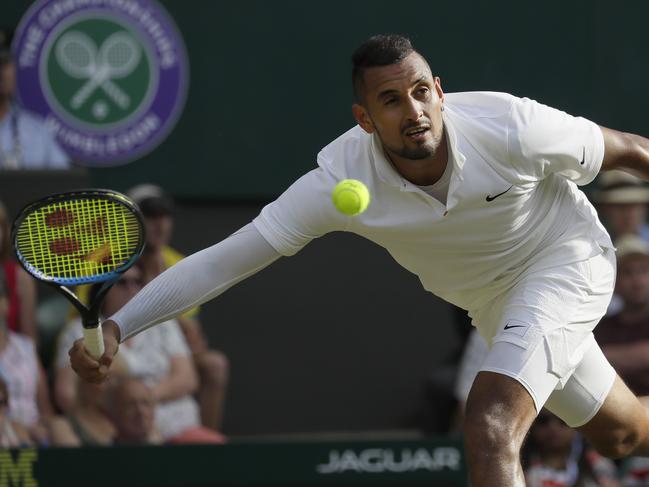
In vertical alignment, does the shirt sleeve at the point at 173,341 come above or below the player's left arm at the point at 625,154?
below

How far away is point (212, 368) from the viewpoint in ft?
23.6

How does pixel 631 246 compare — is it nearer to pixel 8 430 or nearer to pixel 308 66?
pixel 308 66

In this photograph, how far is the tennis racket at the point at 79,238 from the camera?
4430 mm

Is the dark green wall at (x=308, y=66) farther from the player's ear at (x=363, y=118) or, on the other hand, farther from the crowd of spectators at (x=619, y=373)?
the player's ear at (x=363, y=118)

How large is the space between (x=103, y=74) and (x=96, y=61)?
8 cm

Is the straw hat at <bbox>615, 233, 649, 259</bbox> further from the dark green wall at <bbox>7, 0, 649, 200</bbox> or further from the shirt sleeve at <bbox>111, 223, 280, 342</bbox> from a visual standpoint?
the shirt sleeve at <bbox>111, 223, 280, 342</bbox>

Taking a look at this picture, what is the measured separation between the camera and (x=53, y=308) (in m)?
7.16

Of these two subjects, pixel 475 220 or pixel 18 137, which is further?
pixel 18 137

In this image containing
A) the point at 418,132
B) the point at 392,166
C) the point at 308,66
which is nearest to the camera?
the point at 418,132

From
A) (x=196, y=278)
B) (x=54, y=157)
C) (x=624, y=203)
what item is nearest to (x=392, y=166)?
(x=196, y=278)

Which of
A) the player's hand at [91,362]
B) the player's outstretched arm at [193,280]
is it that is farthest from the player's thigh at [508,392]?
the player's hand at [91,362]

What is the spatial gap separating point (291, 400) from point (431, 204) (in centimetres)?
352

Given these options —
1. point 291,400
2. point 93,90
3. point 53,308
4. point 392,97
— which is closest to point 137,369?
point 53,308

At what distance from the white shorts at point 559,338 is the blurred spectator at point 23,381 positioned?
284cm
